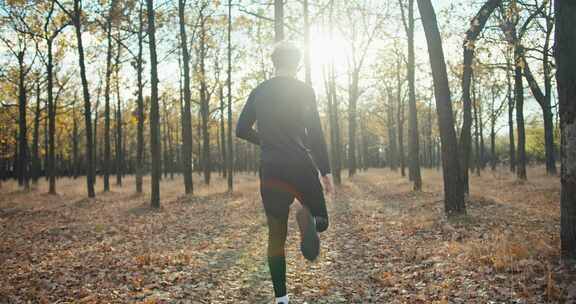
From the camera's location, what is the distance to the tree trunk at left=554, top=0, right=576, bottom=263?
5.16 m

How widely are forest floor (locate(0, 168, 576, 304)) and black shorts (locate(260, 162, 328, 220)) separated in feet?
6.53

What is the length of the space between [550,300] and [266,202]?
313 cm

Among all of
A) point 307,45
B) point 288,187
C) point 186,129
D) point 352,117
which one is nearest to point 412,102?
point 307,45

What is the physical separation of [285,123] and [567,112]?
13.0ft

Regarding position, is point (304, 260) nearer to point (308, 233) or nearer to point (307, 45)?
point (308, 233)

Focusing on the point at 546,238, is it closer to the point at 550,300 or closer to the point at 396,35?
the point at 550,300

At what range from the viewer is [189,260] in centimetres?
709

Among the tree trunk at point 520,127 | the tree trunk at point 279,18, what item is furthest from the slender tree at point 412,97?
the tree trunk at point 279,18

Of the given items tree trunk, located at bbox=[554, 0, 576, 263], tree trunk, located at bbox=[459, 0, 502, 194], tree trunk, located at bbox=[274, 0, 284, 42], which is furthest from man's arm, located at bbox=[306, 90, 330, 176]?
tree trunk, located at bbox=[274, 0, 284, 42]

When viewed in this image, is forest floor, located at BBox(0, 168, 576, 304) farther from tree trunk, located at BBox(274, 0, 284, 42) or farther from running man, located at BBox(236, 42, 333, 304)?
tree trunk, located at BBox(274, 0, 284, 42)

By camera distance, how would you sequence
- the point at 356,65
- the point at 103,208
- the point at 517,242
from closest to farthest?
the point at 517,242 < the point at 103,208 < the point at 356,65

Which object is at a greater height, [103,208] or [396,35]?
[396,35]

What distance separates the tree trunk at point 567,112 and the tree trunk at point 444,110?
4753mm

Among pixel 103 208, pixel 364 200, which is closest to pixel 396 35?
pixel 364 200
